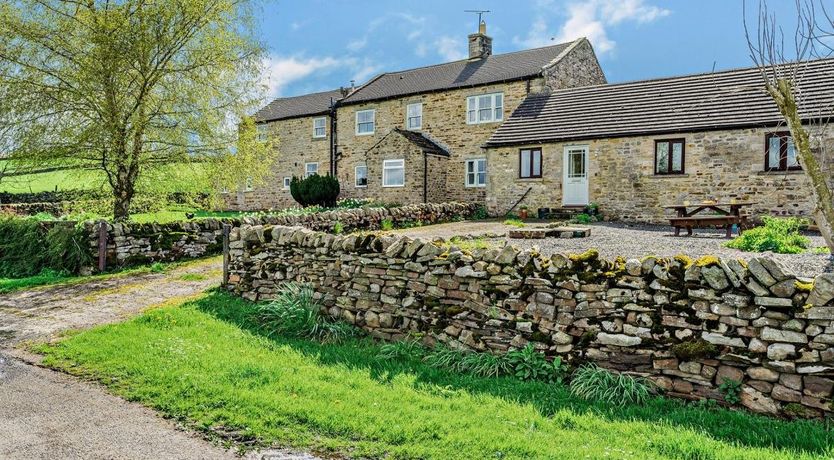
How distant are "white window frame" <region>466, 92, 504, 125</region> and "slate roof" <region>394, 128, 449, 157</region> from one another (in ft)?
6.55

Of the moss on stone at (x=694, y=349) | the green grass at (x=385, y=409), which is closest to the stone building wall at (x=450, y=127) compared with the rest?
the green grass at (x=385, y=409)

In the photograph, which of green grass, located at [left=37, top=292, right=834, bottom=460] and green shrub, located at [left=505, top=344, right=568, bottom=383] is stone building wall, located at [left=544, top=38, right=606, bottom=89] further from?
green grass, located at [left=37, top=292, right=834, bottom=460]

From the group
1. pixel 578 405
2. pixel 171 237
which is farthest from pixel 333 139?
pixel 578 405

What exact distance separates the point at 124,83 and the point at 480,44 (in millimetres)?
21030

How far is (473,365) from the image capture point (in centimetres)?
691

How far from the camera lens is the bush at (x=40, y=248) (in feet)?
45.9

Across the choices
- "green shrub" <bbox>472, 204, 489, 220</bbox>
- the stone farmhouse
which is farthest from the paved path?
"green shrub" <bbox>472, 204, 489, 220</bbox>

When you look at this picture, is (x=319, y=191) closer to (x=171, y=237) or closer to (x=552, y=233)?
(x=171, y=237)

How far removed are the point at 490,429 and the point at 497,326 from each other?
2.13 m

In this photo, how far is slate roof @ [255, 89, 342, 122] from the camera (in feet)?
115

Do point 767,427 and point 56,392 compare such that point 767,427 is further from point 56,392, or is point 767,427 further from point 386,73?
point 386,73

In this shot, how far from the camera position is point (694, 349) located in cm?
586

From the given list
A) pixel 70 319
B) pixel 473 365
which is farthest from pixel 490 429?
pixel 70 319

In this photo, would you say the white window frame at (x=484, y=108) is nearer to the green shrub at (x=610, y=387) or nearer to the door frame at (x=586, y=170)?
the door frame at (x=586, y=170)
